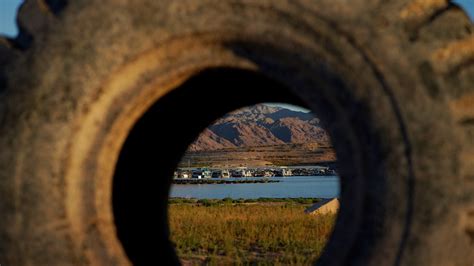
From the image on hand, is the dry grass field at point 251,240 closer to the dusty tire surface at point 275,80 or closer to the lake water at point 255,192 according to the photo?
the dusty tire surface at point 275,80

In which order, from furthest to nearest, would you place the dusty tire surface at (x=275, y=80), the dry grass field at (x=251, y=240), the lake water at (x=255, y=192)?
the lake water at (x=255, y=192) < the dry grass field at (x=251, y=240) < the dusty tire surface at (x=275, y=80)

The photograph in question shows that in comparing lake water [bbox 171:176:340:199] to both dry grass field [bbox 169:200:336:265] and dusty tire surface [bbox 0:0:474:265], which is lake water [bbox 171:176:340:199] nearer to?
dry grass field [bbox 169:200:336:265]

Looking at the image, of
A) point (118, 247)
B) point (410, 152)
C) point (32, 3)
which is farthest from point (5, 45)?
point (410, 152)

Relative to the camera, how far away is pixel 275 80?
8.80 ft

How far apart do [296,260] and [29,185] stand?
6.73 m

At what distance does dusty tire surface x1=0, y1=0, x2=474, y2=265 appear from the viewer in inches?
93.8

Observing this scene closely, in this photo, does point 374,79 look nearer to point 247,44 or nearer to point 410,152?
point 410,152

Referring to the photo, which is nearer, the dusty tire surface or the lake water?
the dusty tire surface

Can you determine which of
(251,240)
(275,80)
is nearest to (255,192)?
(251,240)

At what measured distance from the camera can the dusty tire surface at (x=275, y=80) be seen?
238 cm

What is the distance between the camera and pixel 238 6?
2.57 m

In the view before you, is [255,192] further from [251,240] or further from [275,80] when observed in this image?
[275,80]

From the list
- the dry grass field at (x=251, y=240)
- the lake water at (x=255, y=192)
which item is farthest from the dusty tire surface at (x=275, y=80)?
the lake water at (x=255, y=192)

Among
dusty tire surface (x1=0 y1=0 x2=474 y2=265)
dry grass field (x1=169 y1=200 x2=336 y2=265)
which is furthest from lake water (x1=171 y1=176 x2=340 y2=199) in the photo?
dusty tire surface (x1=0 y1=0 x2=474 y2=265)
